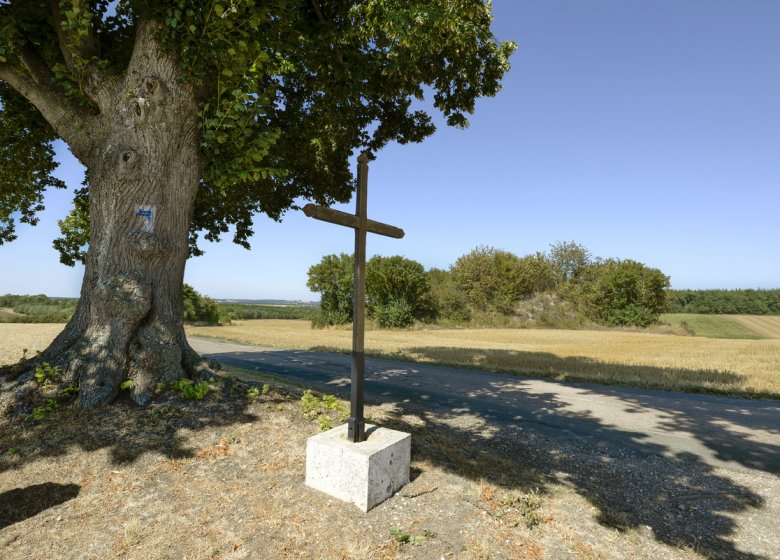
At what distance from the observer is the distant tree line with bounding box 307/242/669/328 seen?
37.2m

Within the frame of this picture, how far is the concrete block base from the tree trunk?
2.79 meters

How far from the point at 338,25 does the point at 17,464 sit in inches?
336

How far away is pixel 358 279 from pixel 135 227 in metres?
3.45

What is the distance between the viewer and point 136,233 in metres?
5.48

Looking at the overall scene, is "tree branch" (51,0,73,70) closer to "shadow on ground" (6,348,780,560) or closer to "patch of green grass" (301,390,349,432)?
"shadow on ground" (6,348,780,560)

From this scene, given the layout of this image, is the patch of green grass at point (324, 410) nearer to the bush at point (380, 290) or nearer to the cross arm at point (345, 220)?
the cross arm at point (345, 220)

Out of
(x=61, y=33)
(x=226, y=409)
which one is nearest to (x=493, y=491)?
(x=226, y=409)

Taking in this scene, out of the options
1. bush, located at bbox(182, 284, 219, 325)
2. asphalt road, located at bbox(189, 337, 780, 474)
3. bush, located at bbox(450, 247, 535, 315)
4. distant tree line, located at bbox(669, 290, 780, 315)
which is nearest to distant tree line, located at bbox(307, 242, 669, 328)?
bush, located at bbox(450, 247, 535, 315)

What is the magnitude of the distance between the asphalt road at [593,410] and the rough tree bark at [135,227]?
158 inches

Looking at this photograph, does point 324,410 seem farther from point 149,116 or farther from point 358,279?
point 149,116

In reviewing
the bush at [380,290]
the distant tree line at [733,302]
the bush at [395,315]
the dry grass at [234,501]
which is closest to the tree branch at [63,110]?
the dry grass at [234,501]

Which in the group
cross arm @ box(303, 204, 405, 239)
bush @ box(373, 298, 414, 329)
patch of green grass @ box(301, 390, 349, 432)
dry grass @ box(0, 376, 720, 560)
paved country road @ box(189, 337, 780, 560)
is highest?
cross arm @ box(303, 204, 405, 239)

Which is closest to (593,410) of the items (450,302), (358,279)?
(358,279)

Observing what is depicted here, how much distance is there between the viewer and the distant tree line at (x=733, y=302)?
61.8 m
